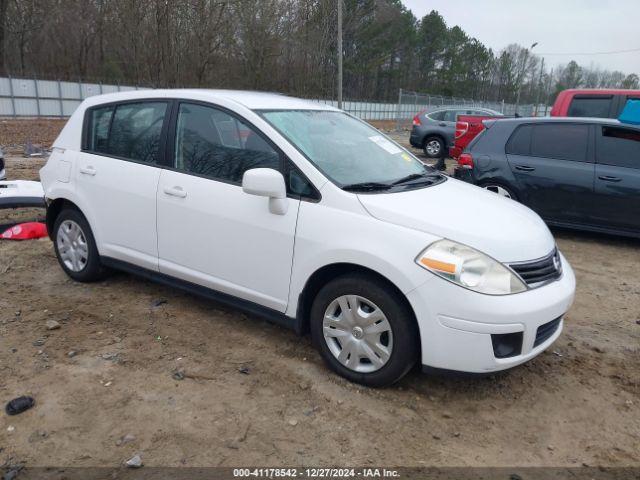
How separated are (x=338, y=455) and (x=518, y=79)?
78.0m

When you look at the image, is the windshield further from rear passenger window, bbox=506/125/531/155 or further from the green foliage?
the green foliage

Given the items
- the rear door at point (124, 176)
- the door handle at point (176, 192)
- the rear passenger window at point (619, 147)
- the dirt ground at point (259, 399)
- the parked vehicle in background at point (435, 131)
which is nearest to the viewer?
the dirt ground at point (259, 399)

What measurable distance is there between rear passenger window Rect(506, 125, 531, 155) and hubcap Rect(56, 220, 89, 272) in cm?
537

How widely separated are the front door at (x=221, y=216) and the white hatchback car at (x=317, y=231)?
1 centimetres

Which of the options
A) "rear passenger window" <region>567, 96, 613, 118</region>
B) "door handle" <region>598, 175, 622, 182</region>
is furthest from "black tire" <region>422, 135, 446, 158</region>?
"door handle" <region>598, 175, 622, 182</region>

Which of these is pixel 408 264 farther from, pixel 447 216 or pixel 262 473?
pixel 262 473

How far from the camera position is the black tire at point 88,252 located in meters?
4.45

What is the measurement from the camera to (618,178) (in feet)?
20.4

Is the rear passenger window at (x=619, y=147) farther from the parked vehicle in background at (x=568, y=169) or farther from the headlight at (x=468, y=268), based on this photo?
the headlight at (x=468, y=268)

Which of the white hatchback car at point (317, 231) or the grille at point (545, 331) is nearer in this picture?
the white hatchback car at point (317, 231)

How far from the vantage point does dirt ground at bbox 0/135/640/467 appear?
103 inches

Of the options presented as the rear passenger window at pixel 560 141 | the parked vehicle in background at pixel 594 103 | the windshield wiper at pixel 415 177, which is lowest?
the windshield wiper at pixel 415 177

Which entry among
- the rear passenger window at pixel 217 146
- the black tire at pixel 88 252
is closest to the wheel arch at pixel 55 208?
the black tire at pixel 88 252

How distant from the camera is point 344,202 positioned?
3.11 metres
